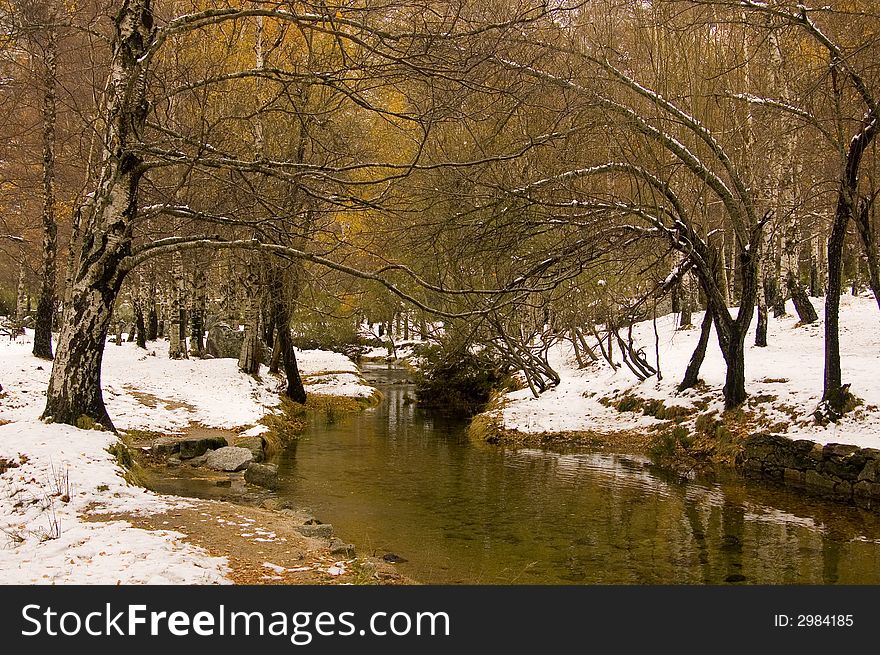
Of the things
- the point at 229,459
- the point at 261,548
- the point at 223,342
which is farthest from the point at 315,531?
the point at 223,342

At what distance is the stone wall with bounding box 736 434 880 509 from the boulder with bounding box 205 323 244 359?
1909cm

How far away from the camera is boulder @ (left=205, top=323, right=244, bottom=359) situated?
2558 centimetres

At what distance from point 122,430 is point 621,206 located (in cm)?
1024

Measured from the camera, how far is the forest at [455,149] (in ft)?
25.4

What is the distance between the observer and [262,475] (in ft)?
35.6

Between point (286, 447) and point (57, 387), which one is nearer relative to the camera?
point (57, 387)

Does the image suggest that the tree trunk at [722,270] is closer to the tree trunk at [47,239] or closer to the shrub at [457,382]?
the shrub at [457,382]

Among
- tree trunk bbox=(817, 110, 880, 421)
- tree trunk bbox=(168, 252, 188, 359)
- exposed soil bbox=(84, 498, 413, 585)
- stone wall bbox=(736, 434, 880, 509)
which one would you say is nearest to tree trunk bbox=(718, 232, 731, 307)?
tree trunk bbox=(817, 110, 880, 421)

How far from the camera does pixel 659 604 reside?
530 centimetres

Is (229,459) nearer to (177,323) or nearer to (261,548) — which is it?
(261,548)

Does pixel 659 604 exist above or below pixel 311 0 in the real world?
below

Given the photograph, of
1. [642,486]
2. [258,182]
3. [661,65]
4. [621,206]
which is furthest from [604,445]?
[258,182]

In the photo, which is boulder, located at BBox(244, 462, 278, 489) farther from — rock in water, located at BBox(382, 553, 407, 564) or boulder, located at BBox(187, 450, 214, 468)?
rock in water, located at BBox(382, 553, 407, 564)

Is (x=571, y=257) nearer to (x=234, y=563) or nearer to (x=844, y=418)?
(x=844, y=418)
